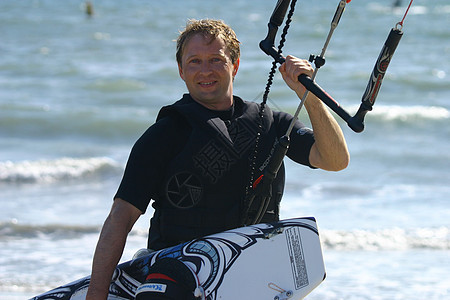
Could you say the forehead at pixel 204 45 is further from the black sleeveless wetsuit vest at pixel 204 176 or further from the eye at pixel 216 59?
the black sleeveless wetsuit vest at pixel 204 176

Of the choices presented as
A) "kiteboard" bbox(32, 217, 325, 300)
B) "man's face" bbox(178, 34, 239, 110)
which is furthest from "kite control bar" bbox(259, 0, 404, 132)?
"kiteboard" bbox(32, 217, 325, 300)

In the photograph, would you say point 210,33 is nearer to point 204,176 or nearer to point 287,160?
point 204,176

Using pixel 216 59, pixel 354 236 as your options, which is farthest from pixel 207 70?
pixel 354 236

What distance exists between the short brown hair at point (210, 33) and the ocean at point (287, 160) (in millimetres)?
311

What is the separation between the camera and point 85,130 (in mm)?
12492

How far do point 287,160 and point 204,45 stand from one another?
6.74 meters

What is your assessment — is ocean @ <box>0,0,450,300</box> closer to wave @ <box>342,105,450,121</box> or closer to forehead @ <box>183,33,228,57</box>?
wave @ <box>342,105,450,121</box>

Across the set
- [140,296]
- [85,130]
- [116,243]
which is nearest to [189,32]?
[116,243]

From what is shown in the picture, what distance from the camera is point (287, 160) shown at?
984 cm

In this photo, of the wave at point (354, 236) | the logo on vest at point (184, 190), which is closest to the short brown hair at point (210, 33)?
the logo on vest at point (184, 190)

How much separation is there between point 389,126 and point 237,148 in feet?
32.4

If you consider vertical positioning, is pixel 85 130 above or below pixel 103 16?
below

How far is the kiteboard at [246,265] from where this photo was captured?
2.90 metres

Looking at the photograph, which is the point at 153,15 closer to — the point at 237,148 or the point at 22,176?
the point at 22,176
